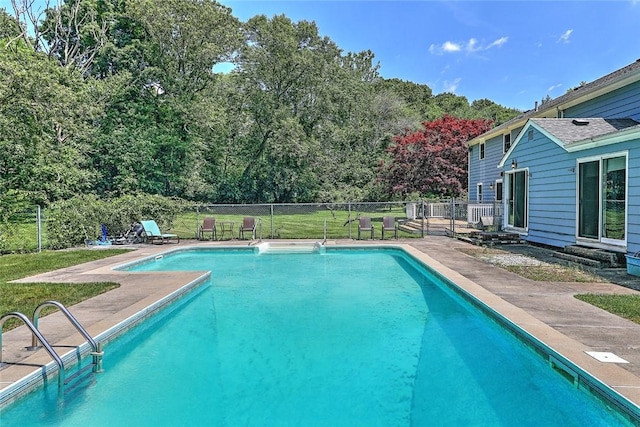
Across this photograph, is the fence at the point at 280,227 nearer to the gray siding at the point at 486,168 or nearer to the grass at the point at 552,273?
the gray siding at the point at 486,168

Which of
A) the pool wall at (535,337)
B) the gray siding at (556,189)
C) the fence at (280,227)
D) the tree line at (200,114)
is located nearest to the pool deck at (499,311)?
the pool wall at (535,337)

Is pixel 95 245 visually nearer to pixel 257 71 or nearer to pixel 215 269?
pixel 215 269

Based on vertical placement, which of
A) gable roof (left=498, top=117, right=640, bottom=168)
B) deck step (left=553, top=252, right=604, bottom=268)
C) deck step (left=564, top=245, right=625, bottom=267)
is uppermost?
gable roof (left=498, top=117, right=640, bottom=168)

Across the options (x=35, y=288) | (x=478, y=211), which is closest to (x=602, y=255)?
(x=478, y=211)

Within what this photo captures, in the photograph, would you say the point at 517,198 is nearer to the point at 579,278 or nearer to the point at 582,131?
the point at 582,131

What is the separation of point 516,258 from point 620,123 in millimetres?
3835

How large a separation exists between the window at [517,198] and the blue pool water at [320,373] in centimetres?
610

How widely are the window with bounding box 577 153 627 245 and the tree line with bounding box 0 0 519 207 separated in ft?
40.5

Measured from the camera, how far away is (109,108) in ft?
79.2

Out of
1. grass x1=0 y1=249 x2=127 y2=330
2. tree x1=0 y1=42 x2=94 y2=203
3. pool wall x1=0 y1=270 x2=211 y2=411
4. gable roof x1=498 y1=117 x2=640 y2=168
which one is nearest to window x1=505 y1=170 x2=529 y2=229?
gable roof x1=498 y1=117 x2=640 y2=168

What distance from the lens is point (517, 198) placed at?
39.4 ft

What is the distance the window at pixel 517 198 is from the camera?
11.5 meters

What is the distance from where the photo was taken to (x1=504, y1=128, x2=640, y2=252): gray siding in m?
7.18

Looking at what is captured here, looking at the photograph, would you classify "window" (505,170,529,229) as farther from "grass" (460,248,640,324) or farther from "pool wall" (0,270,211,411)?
"pool wall" (0,270,211,411)
